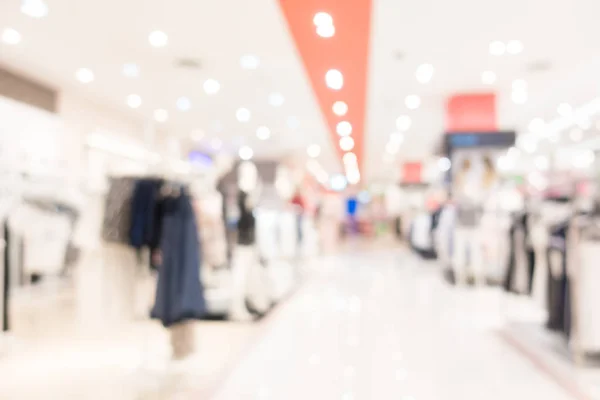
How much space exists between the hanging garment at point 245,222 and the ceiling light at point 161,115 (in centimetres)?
561

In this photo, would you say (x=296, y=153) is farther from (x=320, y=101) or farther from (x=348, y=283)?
(x=320, y=101)

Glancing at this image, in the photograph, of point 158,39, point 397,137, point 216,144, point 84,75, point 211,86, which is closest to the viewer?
point 158,39

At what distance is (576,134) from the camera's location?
41.8 feet

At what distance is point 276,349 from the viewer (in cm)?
423

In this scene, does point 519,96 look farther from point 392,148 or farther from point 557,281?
point 392,148

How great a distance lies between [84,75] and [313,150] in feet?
29.5

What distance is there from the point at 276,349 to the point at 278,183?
149 inches

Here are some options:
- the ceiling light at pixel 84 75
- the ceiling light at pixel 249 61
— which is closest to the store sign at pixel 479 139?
the ceiling light at pixel 249 61

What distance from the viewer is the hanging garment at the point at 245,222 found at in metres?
5.30

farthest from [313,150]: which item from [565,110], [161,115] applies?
[565,110]

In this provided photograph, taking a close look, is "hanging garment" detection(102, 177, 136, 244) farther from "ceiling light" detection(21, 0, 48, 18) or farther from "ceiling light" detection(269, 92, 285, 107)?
"ceiling light" detection(269, 92, 285, 107)

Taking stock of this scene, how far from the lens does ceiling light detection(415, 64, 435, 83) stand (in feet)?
23.3

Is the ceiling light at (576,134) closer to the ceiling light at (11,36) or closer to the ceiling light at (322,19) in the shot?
the ceiling light at (322,19)

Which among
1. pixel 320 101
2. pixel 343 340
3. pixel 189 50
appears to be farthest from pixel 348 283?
pixel 189 50
